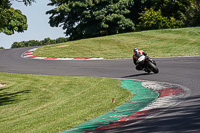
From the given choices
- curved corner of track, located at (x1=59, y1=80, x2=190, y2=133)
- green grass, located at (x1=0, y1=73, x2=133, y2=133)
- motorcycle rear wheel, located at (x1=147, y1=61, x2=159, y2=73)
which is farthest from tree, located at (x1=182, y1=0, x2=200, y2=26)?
curved corner of track, located at (x1=59, y1=80, x2=190, y2=133)

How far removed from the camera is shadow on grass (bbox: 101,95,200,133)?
4954 mm

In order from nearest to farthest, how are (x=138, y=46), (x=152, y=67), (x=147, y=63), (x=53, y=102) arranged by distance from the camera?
(x=53, y=102) < (x=147, y=63) < (x=152, y=67) < (x=138, y=46)

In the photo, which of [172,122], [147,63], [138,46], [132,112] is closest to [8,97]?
[147,63]

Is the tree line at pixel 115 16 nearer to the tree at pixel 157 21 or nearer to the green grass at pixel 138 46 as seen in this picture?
the tree at pixel 157 21

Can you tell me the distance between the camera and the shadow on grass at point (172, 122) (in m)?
4.95

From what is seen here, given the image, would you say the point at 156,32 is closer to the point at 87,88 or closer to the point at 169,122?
the point at 87,88

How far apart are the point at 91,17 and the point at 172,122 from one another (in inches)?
1811

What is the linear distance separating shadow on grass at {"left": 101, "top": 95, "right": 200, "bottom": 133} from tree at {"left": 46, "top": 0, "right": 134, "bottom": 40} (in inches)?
1697

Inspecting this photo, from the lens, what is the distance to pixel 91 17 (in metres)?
50.3

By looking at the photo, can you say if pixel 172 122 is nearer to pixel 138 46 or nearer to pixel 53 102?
pixel 53 102

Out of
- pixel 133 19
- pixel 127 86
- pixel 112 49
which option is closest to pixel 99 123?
pixel 127 86

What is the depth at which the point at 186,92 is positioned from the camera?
29.3 ft

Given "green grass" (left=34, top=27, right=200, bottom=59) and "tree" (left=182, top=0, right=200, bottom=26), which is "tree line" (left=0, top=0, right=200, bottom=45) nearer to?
"tree" (left=182, top=0, right=200, bottom=26)

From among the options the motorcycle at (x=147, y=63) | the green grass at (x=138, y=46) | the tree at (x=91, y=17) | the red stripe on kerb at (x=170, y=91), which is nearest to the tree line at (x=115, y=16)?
the tree at (x=91, y=17)
